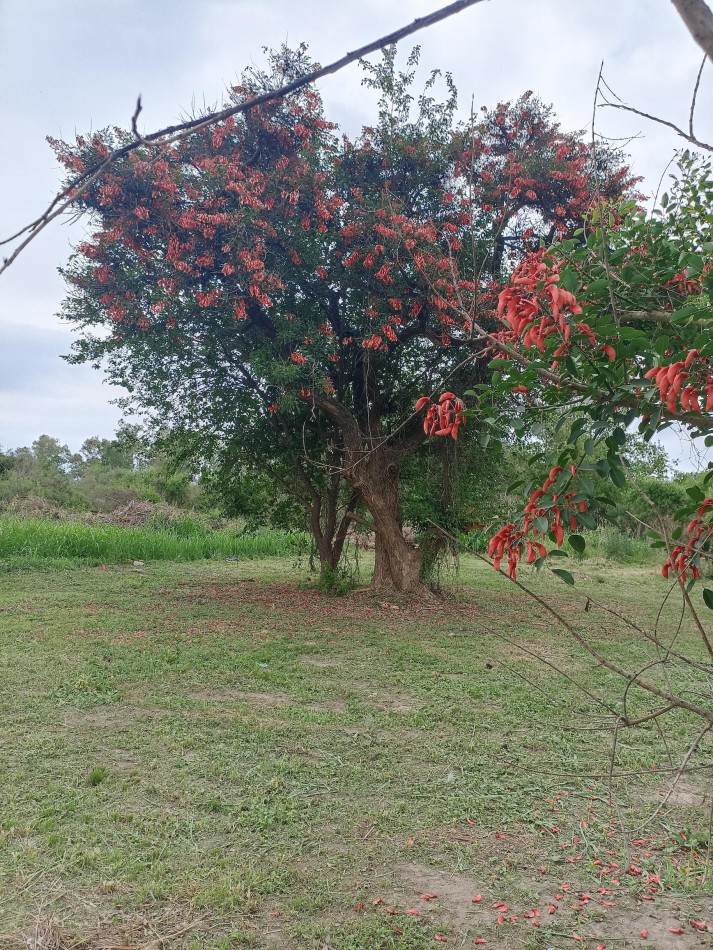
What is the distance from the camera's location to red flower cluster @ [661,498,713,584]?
1632mm

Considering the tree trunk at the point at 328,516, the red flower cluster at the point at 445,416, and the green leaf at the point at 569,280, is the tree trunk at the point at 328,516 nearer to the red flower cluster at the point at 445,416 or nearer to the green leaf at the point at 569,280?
the red flower cluster at the point at 445,416

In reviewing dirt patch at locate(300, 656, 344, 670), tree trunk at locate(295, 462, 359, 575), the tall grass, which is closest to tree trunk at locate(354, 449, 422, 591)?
tree trunk at locate(295, 462, 359, 575)

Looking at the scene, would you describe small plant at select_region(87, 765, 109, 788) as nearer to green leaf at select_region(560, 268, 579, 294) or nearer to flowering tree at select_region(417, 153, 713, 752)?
flowering tree at select_region(417, 153, 713, 752)

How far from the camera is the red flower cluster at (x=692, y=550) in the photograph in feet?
5.35

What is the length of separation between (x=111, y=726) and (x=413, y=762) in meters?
1.75

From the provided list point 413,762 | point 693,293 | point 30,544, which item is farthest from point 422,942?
point 30,544

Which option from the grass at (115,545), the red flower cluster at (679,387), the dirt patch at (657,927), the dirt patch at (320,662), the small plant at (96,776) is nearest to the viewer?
the red flower cluster at (679,387)

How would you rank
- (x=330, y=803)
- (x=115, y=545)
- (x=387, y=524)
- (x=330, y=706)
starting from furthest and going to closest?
1. (x=115, y=545)
2. (x=387, y=524)
3. (x=330, y=706)
4. (x=330, y=803)

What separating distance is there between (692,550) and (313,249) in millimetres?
Answer: 6104

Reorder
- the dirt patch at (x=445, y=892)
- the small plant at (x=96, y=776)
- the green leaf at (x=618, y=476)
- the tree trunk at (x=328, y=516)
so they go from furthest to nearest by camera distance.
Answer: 1. the tree trunk at (x=328, y=516)
2. the small plant at (x=96, y=776)
3. the dirt patch at (x=445, y=892)
4. the green leaf at (x=618, y=476)

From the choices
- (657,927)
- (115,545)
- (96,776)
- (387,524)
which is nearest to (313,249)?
(387,524)

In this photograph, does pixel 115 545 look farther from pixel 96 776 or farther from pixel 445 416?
pixel 445 416

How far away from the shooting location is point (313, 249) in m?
7.03

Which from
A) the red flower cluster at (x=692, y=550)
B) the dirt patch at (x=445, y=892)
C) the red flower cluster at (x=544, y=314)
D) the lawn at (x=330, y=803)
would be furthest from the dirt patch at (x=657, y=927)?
the red flower cluster at (x=544, y=314)
